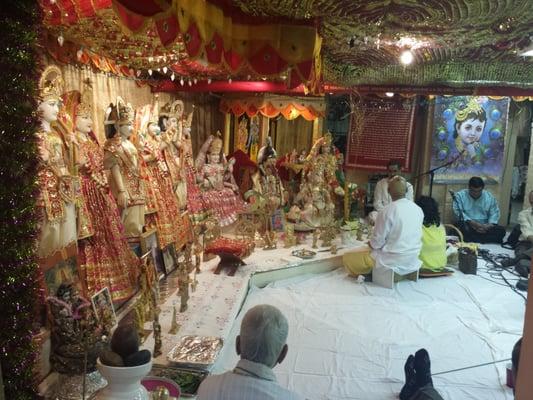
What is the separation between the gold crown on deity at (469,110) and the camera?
8625 millimetres

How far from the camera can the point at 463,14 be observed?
339 cm

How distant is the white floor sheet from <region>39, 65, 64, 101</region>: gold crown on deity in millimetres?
2161

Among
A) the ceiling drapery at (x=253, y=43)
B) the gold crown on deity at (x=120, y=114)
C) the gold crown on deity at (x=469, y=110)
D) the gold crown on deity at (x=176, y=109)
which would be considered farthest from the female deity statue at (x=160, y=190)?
the gold crown on deity at (x=469, y=110)

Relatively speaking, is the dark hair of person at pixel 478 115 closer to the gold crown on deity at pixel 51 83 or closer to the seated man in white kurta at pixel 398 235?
the seated man in white kurta at pixel 398 235

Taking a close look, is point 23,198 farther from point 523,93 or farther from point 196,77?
point 523,93

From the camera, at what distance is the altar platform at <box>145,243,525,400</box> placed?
3.34m

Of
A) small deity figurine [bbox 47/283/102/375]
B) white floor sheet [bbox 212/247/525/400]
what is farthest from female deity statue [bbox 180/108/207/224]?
small deity figurine [bbox 47/283/102/375]

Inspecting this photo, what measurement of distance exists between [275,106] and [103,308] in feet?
17.4

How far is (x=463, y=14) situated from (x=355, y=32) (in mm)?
988

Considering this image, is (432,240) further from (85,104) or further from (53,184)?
(53,184)

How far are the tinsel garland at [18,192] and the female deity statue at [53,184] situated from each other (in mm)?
706

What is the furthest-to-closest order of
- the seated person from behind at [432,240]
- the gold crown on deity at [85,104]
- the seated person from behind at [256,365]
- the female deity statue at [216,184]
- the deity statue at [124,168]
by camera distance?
the female deity statue at [216,184] → the seated person from behind at [432,240] → the deity statue at [124,168] → the gold crown on deity at [85,104] → the seated person from behind at [256,365]

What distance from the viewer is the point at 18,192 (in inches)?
87.0

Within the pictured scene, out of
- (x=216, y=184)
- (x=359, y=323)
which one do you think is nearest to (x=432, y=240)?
(x=359, y=323)
